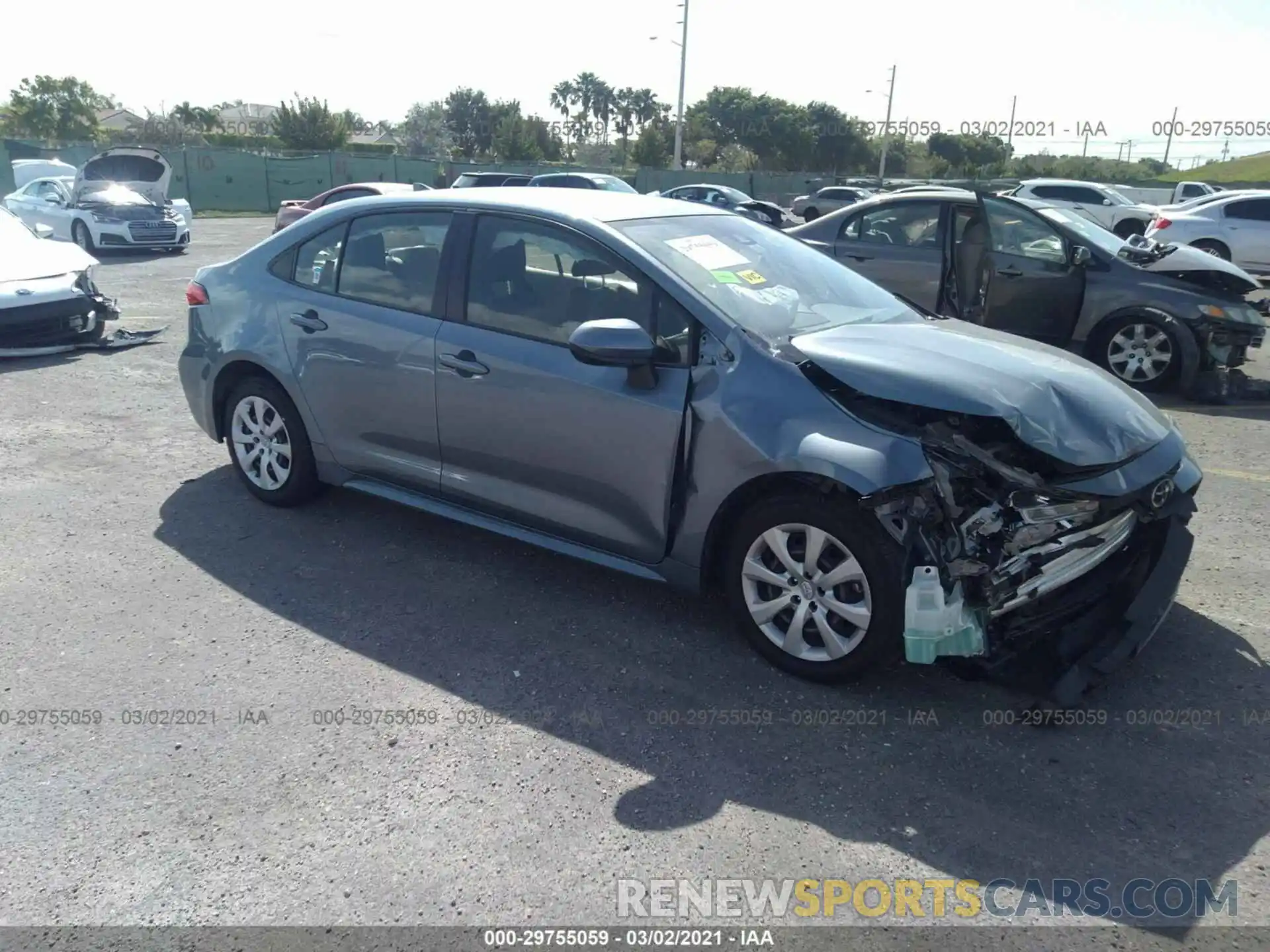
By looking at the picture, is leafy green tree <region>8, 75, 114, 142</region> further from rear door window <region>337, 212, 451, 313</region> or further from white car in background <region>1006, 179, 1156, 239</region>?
rear door window <region>337, 212, 451, 313</region>

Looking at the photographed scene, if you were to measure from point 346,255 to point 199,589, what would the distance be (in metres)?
1.75

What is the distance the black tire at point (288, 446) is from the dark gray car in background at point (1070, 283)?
16.5 feet

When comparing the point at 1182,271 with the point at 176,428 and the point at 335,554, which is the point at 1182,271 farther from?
the point at 176,428

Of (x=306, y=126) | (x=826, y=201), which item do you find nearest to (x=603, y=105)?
(x=306, y=126)

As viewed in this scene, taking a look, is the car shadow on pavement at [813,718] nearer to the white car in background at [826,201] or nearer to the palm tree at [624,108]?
the white car in background at [826,201]

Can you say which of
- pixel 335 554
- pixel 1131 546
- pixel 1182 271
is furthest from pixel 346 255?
pixel 1182 271

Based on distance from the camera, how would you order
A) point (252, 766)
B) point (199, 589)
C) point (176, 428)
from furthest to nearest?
point (176, 428), point (199, 589), point (252, 766)

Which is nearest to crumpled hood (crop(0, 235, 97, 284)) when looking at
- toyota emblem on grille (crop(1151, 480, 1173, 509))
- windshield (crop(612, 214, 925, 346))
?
windshield (crop(612, 214, 925, 346))

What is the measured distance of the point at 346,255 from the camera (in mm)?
4836

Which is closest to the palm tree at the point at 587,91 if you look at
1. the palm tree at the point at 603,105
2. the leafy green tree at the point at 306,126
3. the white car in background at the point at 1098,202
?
the palm tree at the point at 603,105

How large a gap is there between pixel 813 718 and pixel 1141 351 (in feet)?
20.5

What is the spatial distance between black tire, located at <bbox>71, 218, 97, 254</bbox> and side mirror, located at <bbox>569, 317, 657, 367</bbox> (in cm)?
1785

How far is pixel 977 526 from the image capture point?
3320mm

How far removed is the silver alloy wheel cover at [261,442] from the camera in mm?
5125
